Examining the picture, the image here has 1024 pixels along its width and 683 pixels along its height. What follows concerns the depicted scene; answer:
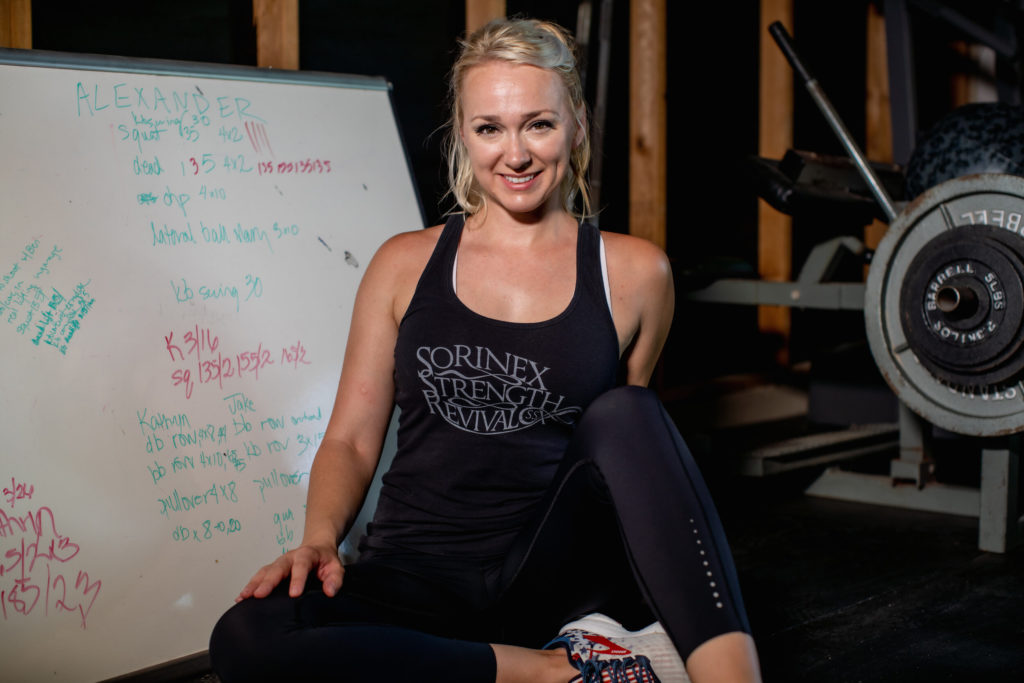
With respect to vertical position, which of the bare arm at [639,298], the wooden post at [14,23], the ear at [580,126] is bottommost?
the bare arm at [639,298]

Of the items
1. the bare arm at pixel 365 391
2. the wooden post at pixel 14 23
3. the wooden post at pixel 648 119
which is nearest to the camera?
the bare arm at pixel 365 391

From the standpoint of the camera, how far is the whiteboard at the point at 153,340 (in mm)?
1452

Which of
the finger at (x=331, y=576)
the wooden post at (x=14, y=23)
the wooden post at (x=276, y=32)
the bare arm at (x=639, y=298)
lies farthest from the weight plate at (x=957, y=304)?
the wooden post at (x=14, y=23)

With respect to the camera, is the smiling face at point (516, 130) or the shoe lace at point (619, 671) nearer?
the shoe lace at point (619, 671)

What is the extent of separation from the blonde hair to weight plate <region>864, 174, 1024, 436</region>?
1.05 m

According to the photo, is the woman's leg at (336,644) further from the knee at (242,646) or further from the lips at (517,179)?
the lips at (517,179)

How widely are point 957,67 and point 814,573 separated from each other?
3642 mm

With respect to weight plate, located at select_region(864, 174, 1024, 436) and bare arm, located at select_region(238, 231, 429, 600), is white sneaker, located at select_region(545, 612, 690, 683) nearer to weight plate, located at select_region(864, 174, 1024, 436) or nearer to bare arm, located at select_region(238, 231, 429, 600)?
bare arm, located at select_region(238, 231, 429, 600)

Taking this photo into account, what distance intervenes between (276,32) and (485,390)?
121cm

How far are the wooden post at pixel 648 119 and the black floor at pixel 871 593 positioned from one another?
1.11 metres

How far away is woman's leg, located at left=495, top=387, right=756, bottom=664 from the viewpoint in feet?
3.64

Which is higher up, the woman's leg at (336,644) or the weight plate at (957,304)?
the weight plate at (957,304)

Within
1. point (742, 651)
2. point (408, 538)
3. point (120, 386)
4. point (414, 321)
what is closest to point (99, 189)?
point (120, 386)

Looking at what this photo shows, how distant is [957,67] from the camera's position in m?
4.89
